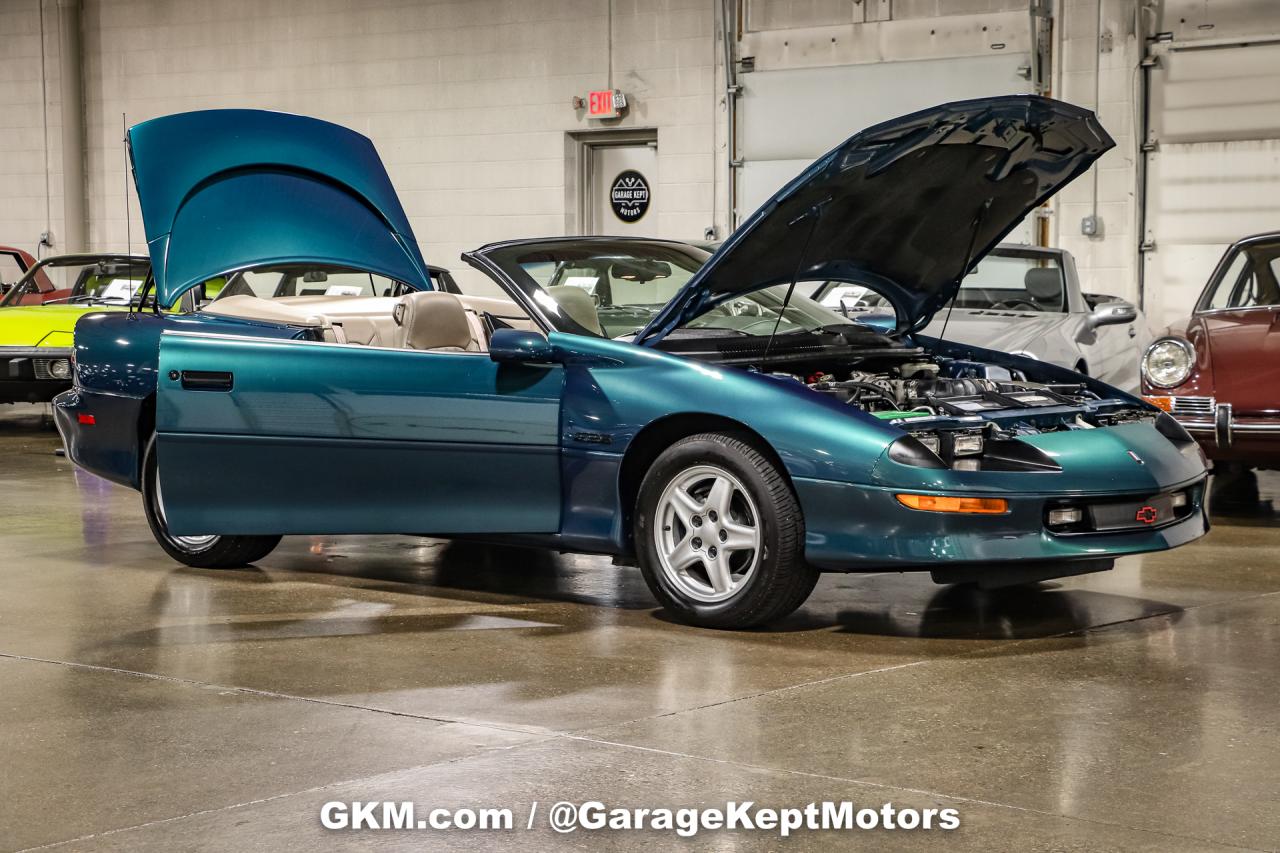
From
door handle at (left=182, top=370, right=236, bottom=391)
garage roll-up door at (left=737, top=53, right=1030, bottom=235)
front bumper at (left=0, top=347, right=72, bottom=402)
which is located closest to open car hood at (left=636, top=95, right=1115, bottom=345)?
door handle at (left=182, top=370, right=236, bottom=391)

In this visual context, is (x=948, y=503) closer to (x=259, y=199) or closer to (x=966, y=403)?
(x=966, y=403)

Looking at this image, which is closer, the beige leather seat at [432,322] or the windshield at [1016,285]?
the beige leather seat at [432,322]

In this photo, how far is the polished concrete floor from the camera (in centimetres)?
333

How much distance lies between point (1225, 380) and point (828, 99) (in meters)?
8.97

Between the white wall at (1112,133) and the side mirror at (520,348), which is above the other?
the white wall at (1112,133)

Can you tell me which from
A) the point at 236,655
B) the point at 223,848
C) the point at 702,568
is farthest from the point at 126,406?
the point at 223,848

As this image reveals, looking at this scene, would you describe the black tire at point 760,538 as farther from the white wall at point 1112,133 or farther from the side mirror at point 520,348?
the white wall at point 1112,133

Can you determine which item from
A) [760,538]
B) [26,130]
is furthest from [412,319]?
[26,130]

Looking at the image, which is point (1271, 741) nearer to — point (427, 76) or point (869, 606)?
point (869, 606)

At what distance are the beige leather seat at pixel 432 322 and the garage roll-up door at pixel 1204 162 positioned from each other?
10184mm

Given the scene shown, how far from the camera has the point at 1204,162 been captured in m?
14.4

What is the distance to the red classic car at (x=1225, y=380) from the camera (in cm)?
751

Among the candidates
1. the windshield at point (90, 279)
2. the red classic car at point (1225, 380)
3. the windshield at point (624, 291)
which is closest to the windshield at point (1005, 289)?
the red classic car at point (1225, 380)

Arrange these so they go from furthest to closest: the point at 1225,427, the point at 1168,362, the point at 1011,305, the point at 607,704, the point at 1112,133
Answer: the point at 1112,133 < the point at 1011,305 < the point at 1168,362 < the point at 1225,427 < the point at 607,704
